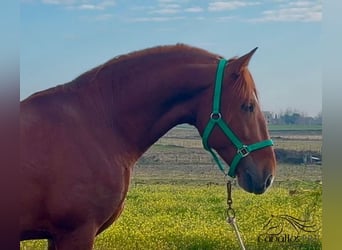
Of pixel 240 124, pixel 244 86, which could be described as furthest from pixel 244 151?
pixel 244 86

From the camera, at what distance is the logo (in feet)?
6.81

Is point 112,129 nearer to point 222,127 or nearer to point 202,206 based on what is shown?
point 222,127

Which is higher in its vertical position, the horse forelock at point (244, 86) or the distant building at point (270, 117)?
the horse forelock at point (244, 86)

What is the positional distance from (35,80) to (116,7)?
1.58 ft

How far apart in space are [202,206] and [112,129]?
22.6 inches

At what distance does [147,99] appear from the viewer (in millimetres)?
1868

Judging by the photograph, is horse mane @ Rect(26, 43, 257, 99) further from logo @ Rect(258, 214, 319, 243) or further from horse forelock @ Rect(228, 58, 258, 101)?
Result: logo @ Rect(258, 214, 319, 243)

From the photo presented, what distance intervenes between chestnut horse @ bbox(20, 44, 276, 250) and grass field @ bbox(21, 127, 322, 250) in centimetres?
20

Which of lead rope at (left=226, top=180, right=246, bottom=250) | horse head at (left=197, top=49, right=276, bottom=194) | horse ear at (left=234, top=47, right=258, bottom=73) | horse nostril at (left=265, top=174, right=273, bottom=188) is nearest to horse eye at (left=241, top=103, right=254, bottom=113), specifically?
horse head at (left=197, top=49, right=276, bottom=194)

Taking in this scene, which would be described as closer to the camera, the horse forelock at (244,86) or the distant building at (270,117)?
the horse forelock at (244,86)

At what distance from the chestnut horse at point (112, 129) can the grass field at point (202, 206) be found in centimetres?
20

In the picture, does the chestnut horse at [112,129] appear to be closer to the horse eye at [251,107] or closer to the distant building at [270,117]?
the horse eye at [251,107]

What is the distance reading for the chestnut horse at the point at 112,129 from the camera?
69.2 inches

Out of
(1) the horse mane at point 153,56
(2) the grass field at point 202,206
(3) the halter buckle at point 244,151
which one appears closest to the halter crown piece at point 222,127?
(3) the halter buckle at point 244,151
